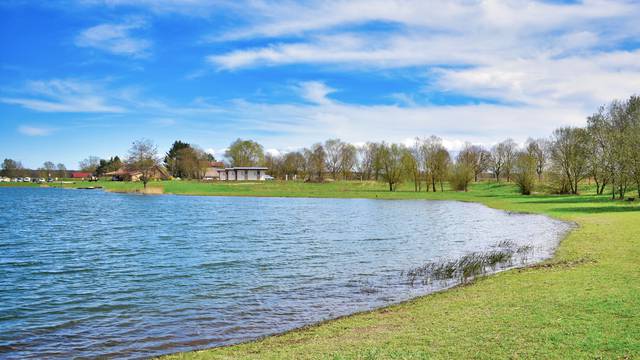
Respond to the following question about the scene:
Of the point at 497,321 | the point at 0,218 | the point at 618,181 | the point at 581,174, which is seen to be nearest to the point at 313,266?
the point at 497,321

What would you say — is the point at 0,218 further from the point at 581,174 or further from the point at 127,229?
the point at 581,174

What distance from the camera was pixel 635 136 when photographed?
1853 inches

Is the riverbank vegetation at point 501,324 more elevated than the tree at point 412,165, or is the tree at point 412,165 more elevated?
the tree at point 412,165

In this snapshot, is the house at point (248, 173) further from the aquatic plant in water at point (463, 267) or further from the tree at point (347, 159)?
the aquatic plant in water at point (463, 267)

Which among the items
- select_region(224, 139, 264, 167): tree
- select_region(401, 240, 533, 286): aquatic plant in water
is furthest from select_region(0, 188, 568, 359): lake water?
select_region(224, 139, 264, 167): tree

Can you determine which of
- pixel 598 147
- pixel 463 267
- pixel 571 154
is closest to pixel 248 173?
pixel 571 154

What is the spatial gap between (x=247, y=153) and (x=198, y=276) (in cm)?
14799

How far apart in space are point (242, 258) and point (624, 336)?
710 inches

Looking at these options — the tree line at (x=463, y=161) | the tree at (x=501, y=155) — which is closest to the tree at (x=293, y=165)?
the tree line at (x=463, y=161)

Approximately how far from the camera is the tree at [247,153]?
542ft

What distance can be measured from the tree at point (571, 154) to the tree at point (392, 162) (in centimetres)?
2875

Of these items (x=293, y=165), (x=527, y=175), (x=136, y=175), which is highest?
(x=293, y=165)

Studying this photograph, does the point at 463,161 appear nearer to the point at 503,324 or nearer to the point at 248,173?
the point at 248,173

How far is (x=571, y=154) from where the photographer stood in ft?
236
